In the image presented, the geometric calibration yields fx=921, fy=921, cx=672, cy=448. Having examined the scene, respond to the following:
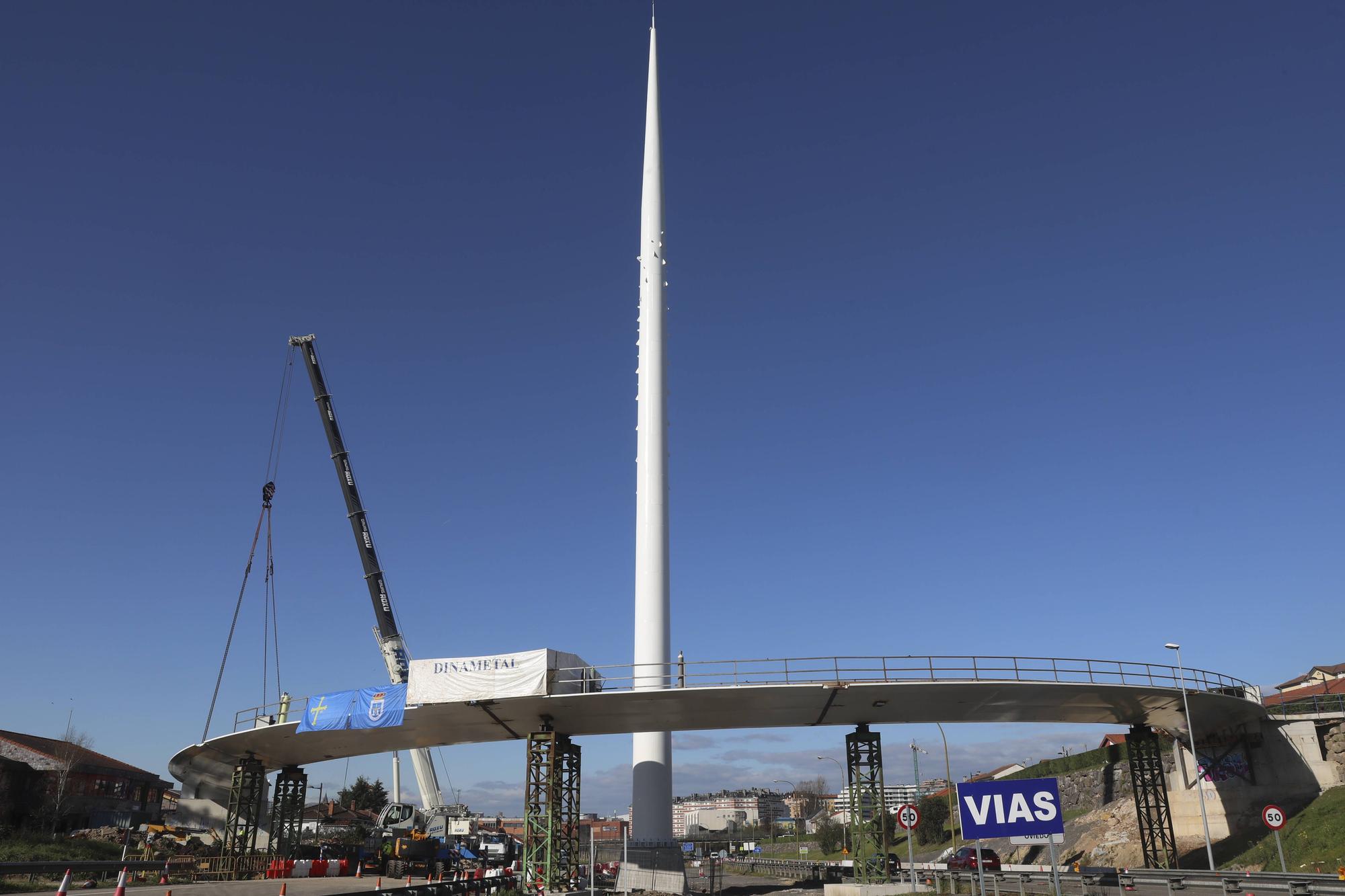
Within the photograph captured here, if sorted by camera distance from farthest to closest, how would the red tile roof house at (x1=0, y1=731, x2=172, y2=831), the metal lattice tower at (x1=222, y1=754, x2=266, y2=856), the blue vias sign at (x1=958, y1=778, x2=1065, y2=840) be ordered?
the red tile roof house at (x1=0, y1=731, x2=172, y2=831)
the metal lattice tower at (x1=222, y1=754, x2=266, y2=856)
the blue vias sign at (x1=958, y1=778, x2=1065, y2=840)

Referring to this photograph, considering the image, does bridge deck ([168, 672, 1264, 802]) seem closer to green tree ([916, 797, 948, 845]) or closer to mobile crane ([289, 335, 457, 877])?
mobile crane ([289, 335, 457, 877])

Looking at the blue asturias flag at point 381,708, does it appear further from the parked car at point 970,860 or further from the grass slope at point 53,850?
the parked car at point 970,860

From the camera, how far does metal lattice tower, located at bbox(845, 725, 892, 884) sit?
36500mm

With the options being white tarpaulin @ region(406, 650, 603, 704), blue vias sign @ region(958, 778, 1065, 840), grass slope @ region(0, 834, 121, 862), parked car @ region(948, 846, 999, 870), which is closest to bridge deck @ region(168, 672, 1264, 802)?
white tarpaulin @ region(406, 650, 603, 704)

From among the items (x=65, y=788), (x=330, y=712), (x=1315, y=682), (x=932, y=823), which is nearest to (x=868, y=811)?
(x=330, y=712)

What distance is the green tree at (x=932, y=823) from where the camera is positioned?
91.1 meters

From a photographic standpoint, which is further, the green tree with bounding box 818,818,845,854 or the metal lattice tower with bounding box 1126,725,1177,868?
the green tree with bounding box 818,818,845,854

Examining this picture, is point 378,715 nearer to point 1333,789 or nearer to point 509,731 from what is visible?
point 509,731

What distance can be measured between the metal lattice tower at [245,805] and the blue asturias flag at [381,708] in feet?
47.1

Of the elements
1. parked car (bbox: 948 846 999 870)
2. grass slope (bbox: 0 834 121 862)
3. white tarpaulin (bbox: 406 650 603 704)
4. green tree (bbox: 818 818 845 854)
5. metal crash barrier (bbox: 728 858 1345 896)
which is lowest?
green tree (bbox: 818 818 845 854)

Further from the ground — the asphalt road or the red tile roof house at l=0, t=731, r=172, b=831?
the red tile roof house at l=0, t=731, r=172, b=831

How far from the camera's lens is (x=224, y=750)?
48.0 m

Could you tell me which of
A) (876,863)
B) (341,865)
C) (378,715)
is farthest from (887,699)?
(341,865)

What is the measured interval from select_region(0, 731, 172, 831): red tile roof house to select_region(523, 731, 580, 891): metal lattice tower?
93.7ft
